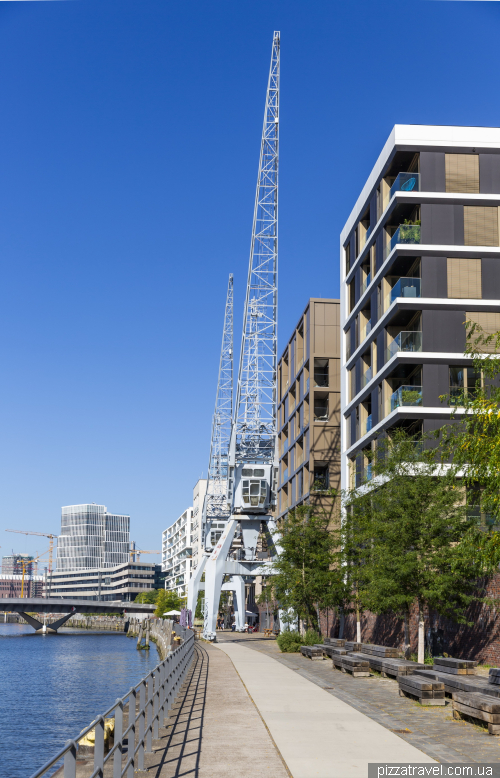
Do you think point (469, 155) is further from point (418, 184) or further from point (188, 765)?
point (188, 765)

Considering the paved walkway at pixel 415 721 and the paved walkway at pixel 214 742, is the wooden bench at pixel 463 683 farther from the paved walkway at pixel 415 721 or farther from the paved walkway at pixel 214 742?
the paved walkway at pixel 214 742

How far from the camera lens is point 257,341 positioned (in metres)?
75.2

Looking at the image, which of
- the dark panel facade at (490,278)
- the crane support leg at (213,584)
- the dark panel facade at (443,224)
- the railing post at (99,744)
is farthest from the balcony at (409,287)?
the railing post at (99,744)

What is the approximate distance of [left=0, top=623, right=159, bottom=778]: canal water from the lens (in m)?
28.9

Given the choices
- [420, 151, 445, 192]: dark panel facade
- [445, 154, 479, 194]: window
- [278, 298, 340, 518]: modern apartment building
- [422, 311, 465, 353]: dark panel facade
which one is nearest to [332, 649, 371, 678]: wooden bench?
[422, 311, 465, 353]: dark panel facade

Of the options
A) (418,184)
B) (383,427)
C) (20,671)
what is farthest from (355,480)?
(20,671)

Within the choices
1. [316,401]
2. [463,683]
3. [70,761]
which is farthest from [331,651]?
[316,401]

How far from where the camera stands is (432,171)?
43.0m

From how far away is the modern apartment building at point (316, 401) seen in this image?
65.8 metres

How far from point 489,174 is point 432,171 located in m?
2.97

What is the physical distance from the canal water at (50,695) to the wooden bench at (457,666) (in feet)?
38.9

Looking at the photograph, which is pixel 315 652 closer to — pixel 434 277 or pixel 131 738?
pixel 434 277

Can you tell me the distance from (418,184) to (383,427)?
41.2ft

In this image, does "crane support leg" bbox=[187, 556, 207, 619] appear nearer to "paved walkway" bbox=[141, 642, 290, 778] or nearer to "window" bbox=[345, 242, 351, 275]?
A: "window" bbox=[345, 242, 351, 275]
